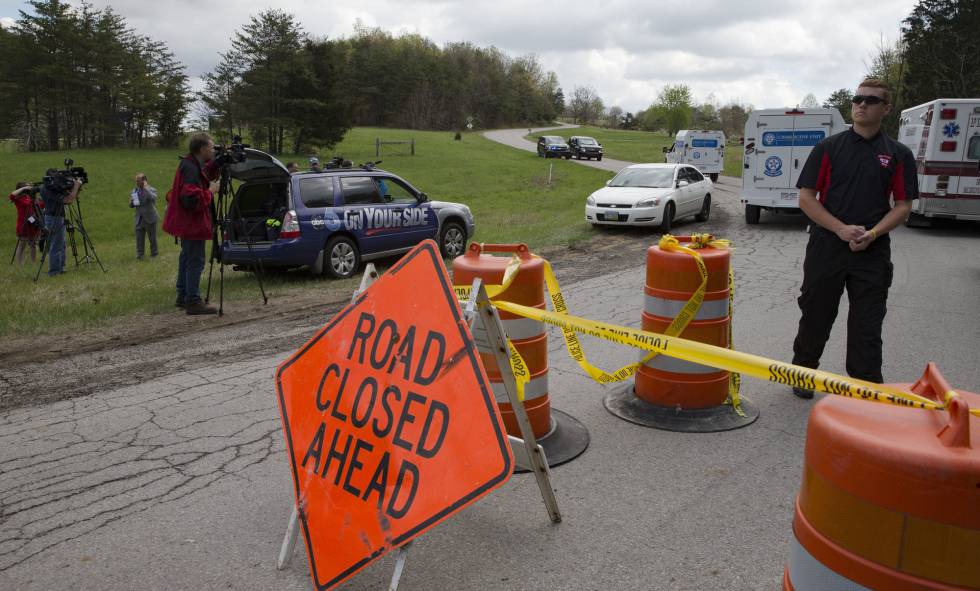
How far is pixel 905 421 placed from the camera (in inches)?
71.7

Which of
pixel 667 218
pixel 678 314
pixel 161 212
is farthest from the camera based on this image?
pixel 161 212

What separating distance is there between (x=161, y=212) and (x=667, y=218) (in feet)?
62.0

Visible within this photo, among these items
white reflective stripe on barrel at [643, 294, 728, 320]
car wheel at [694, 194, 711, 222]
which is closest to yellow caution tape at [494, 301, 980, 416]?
white reflective stripe on barrel at [643, 294, 728, 320]

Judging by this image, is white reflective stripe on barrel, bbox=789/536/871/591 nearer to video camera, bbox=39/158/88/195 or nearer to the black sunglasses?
the black sunglasses

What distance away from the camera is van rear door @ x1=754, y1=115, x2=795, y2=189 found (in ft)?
52.5

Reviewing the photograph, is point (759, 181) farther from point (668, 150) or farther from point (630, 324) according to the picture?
point (668, 150)

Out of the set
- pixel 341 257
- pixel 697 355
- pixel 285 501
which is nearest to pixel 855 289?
pixel 697 355

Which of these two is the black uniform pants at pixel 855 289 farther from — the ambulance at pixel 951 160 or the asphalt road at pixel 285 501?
the ambulance at pixel 951 160

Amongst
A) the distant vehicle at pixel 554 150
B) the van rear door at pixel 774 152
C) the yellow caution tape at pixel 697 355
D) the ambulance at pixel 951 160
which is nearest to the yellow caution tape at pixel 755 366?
the yellow caution tape at pixel 697 355

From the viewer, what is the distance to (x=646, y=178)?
16.6 m

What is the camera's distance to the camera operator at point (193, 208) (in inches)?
324

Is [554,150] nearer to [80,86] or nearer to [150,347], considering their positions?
[80,86]

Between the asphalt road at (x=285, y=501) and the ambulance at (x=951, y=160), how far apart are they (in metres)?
10.3

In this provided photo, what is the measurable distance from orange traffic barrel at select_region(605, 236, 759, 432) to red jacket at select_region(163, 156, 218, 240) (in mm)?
5731
